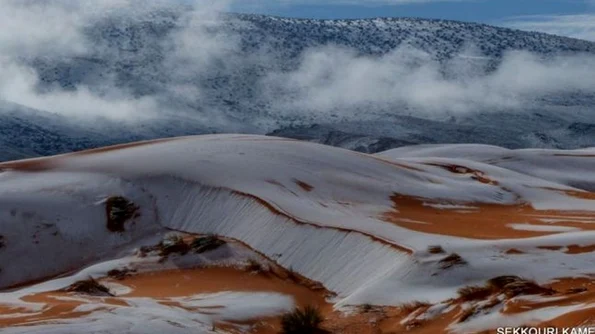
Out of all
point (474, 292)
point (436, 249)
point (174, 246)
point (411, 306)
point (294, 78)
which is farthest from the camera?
point (294, 78)

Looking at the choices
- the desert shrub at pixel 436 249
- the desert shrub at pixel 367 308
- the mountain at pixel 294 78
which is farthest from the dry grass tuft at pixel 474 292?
the mountain at pixel 294 78

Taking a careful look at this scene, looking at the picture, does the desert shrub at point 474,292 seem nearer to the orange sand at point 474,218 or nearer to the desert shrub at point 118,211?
the orange sand at point 474,218

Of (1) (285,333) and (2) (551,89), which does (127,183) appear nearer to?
(1) (285,333)

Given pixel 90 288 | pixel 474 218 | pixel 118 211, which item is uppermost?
pixel 474 218

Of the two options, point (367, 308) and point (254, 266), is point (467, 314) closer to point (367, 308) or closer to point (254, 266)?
point (367, 308)

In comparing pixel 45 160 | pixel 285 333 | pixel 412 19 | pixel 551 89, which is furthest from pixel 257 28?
pixel 285 333

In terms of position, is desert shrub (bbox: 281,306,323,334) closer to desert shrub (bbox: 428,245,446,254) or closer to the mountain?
desert shrub (bbox: 428,245,446,254)

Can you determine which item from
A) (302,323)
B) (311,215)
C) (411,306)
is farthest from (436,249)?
(311,215)

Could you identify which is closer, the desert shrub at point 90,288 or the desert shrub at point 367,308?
the desert shrub at point 367,308
